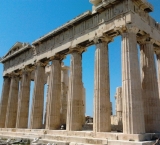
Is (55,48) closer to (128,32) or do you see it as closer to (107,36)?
(107,36)

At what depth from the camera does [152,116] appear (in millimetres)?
16922

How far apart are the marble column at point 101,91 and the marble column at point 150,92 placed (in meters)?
3.12

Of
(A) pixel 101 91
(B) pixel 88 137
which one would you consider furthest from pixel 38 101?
(A) pixel 101 91

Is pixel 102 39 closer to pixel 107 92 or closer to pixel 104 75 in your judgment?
pixel 104 75

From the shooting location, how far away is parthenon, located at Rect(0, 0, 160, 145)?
15.0m

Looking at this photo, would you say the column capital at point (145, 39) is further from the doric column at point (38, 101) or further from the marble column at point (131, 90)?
the doric column at point (38, 101)

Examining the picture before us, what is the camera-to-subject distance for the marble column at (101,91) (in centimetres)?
1678

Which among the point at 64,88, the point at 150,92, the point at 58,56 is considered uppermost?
the point at 58,56

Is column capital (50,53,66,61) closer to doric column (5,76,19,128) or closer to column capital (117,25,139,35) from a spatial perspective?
column capital (117,25,139,35)

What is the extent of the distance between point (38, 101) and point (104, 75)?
33.6 ft

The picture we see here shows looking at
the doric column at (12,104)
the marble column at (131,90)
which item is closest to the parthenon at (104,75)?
the marble column at (131,90)

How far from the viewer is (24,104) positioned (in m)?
27.4

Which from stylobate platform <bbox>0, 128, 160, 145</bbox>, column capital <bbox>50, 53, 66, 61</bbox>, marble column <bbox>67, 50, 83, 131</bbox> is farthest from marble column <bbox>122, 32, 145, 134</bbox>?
column capital <bbox>50, 53, 66, 61</bbox>

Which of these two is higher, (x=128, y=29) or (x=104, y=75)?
(x=128, y=29)
